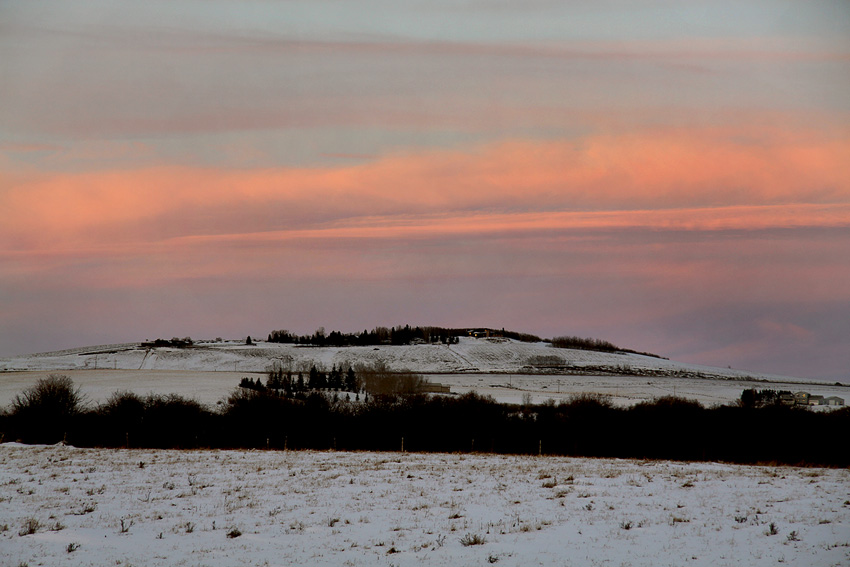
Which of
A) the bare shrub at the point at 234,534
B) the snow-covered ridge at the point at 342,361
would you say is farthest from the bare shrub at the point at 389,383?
the bare shrub at the point at 234,534

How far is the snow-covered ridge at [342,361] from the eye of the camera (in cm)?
15812

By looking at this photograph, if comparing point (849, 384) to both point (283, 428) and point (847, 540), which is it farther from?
point (847, 540)

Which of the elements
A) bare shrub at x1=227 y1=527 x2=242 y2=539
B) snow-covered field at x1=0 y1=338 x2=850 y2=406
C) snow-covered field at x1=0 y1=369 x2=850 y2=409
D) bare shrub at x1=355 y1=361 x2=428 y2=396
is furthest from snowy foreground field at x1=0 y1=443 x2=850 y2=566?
bare shrub at x1=355 y1=361 x2=428 y2=396

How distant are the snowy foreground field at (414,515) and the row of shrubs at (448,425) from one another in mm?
35305

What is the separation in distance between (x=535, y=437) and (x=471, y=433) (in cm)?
636

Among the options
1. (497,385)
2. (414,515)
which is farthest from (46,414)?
(497,385)

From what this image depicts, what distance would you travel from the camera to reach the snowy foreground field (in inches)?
564

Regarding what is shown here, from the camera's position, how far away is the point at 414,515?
698 inches

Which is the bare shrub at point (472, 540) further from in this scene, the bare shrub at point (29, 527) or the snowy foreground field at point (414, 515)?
the bare shrub at point (29, 527)

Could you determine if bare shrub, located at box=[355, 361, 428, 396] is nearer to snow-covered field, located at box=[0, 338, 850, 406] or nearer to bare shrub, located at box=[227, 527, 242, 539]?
snow-covered field, located at box=[0, 338, 850, 406]

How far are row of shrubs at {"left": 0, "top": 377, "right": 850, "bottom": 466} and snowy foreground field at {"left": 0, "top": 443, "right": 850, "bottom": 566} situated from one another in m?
35.3

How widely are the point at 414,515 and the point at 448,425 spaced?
56333 mm

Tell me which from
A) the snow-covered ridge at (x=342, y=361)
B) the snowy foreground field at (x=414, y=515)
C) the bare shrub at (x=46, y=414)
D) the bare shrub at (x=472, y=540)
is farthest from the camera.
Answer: the snow-covered ridge at (x=342, y=361)

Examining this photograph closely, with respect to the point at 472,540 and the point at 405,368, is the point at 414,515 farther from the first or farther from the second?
the point at 405,368
